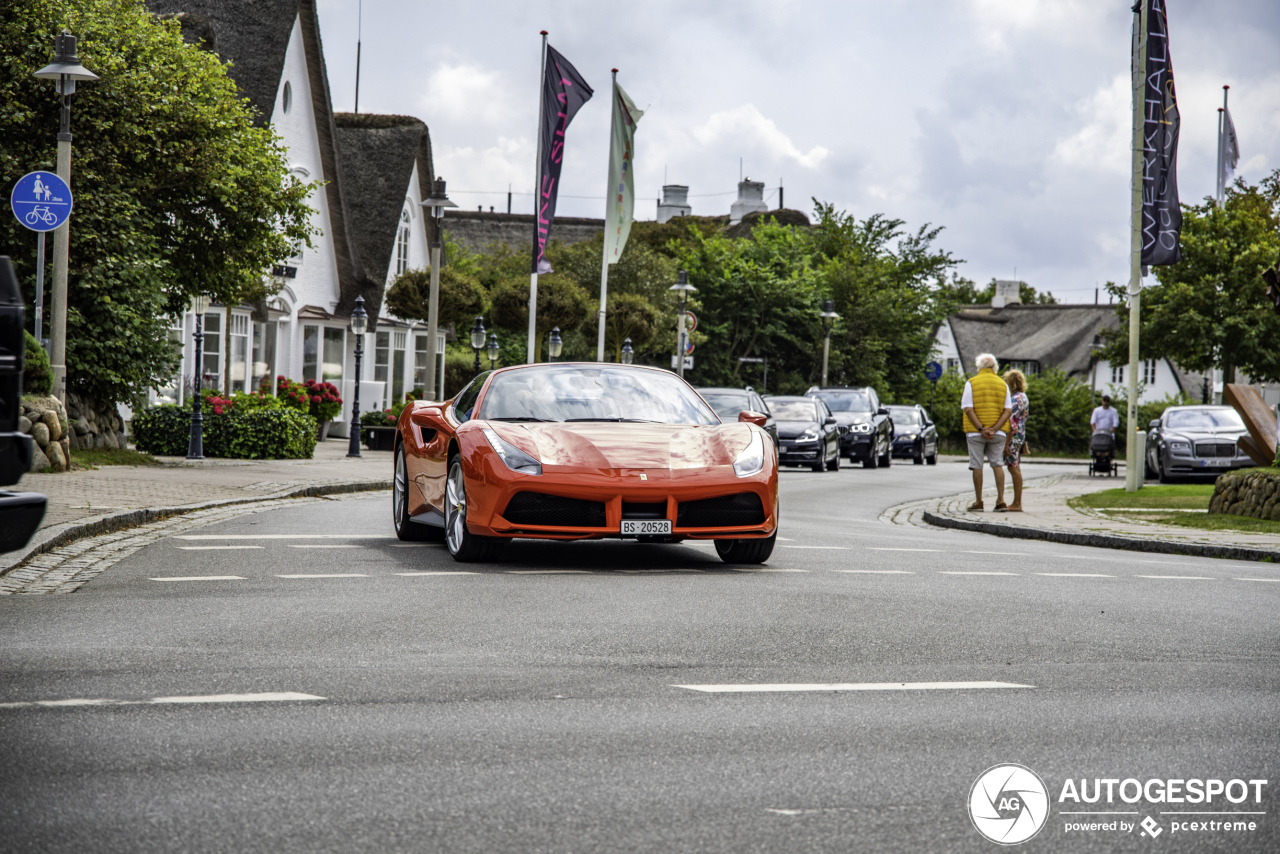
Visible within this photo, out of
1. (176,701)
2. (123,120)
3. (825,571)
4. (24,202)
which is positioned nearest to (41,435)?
(24,202)

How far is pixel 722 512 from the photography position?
32.0 feet

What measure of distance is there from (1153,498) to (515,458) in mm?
14357

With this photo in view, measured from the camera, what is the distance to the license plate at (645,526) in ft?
31.0

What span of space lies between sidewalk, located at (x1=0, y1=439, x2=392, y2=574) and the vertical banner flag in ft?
31.9

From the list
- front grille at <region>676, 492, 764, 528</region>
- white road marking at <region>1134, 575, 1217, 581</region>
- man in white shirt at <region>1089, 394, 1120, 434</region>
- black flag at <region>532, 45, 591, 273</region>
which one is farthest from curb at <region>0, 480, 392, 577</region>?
man in white shirt at <region>1089, 394, 1120, 434</region>

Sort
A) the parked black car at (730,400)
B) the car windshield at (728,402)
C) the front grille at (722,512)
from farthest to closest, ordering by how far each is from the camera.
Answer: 1. the car windshield at (728,402)
2. the parked black car at (730,400)
3. the front grille at (722,512)

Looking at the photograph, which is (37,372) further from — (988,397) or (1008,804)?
(1008,804)

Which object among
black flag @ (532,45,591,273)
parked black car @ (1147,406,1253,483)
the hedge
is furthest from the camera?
black flag @ (532,45,591,273)

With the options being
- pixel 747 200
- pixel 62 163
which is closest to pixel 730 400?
pixel 62 163

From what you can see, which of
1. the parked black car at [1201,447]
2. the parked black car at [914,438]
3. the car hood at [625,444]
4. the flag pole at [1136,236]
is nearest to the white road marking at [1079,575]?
the car hood at [625,444]

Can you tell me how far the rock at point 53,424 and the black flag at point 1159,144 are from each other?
595 inches

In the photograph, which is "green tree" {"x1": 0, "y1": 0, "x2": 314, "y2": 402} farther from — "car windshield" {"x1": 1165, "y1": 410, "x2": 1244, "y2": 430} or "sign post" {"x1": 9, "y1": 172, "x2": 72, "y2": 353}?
"car windshield" {"x1": 1165, "y1": 410, "x2": 1244, "y2": 430}

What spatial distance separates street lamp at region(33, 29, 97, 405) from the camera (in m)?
17.1

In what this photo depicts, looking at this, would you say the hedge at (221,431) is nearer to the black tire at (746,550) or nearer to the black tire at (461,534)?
the black tire at (461,534)
